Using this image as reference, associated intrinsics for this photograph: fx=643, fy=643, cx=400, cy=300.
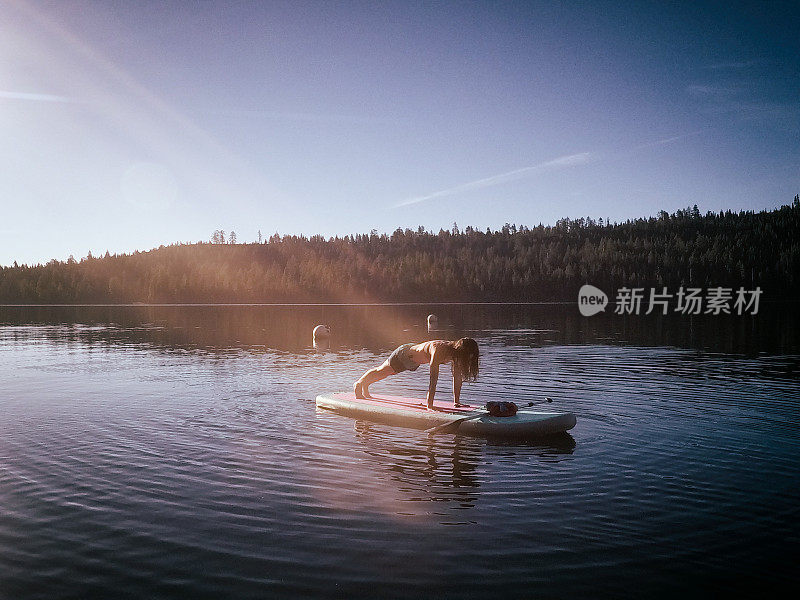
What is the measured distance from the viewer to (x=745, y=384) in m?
28.5

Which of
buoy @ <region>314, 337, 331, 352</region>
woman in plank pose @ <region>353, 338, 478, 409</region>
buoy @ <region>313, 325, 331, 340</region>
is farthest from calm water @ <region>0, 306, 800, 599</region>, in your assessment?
buoy @ <region>313, 325, 331, 340</region>

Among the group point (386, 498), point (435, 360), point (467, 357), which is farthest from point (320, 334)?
point (386, 498)

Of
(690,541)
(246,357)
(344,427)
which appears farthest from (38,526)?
(246,357)

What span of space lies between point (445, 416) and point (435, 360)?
5.49 feet

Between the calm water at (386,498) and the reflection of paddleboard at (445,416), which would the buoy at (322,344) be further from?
the reflection of paddleboard at (445,416)

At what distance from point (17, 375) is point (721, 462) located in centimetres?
3318

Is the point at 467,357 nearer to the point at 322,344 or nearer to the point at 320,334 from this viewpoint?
the point at 322,344

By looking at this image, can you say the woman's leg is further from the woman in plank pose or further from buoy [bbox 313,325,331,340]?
buoy [bbox 313,325,331,340]

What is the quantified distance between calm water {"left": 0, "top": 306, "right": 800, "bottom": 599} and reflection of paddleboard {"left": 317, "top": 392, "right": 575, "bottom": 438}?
1.66 ft

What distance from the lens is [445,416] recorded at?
1897cm

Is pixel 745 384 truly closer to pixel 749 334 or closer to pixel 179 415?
pixel 179 415

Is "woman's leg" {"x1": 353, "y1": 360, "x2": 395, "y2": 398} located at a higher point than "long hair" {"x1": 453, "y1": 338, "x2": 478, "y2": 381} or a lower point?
lower

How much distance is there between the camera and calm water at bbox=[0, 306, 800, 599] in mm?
9484

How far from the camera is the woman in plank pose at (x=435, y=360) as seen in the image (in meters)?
18.2
